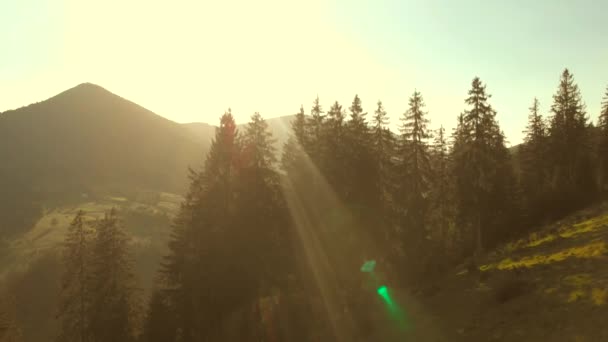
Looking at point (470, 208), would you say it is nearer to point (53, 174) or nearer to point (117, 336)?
point (117, 336)

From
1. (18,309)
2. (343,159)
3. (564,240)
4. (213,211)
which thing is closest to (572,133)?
(564,240)

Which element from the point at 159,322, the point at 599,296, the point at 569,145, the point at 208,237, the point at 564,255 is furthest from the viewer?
the point at 569,145

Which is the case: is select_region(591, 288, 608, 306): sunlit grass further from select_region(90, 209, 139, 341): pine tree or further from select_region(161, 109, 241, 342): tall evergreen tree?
select_region(90, 209, 139, 341): pine tree

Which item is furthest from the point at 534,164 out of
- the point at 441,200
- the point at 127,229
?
the point at 127,229

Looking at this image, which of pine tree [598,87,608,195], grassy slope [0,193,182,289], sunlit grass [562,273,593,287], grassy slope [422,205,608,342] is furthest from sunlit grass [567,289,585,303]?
grassy slope [0,193,182,289]

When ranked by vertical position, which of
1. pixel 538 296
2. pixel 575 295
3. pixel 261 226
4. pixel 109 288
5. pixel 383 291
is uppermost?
pixel 261 226

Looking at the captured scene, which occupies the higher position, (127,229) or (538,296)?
(538,296)

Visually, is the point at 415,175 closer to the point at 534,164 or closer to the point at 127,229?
the point at 534,164

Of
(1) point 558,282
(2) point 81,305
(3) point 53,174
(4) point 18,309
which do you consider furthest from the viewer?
(3) point 53,174
